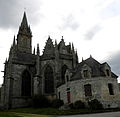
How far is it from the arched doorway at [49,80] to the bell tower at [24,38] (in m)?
16.8

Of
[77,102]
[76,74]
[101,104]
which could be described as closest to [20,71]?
[76,74]

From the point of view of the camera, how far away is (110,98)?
74.5ft

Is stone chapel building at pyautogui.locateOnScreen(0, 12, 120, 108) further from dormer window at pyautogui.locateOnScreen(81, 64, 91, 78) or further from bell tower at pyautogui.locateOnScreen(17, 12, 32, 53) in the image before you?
bell tower at pyautogui.locateOnScreen(17, 12, 32, 53)

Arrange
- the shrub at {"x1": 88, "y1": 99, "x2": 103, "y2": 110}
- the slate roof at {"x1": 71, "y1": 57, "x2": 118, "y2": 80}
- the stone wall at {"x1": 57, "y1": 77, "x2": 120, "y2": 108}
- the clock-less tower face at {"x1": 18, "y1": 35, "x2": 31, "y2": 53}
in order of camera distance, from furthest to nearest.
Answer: the clock-less tower face at {"x1": 18, "y1": 35, "x2": 31, "y2": 53}
the slate roof at {"x1": 71, "y1": 57, "x2": 118, "y2": 80}
the stone wall at {"x1": 57, "y1": 77, "x2": 120, "y2": 108}
the shrub at {"x1": 88, "y1": 99, "x2": 103, "y2": 110}

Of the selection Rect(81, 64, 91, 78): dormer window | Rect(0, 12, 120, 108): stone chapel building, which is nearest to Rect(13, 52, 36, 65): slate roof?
Rect(0, 12, 120, 108): stone chapel building

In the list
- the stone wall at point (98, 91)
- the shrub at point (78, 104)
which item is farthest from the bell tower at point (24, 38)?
the shrub at point (78, 104)

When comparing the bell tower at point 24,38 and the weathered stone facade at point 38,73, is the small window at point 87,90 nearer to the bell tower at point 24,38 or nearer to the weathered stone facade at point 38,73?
the weathered stone facade at point 38,73

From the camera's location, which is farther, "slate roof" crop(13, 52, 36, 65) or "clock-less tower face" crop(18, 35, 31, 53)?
"clock-less tower face" crop(18, 35, 31, 53)

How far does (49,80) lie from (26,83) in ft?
17.0

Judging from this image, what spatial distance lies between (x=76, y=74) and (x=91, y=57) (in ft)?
15.2

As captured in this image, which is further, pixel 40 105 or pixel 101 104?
pixel 40 105

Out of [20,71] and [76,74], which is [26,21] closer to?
[20,71]

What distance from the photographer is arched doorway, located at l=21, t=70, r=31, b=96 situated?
32125mm

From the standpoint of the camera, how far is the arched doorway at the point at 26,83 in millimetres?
32125
